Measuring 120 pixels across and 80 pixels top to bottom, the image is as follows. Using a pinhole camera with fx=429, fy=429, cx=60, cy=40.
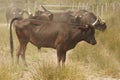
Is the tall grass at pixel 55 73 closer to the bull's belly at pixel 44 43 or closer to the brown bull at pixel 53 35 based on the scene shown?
the brown bull at pixel 53 35

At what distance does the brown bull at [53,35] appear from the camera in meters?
12.9

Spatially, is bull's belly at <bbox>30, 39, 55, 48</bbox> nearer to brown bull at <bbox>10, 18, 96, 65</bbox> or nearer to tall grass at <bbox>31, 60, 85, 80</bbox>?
brown bull at <bbox>10, 18, 96, 65</bbox>

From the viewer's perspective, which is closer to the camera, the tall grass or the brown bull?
the tall grass

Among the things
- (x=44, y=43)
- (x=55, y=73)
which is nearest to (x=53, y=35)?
(x=44, y=43)

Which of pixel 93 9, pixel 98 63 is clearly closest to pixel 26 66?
pixel 98 63

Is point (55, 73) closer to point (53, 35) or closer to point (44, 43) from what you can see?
point (53, 35)

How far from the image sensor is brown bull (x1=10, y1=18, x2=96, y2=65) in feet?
42.5

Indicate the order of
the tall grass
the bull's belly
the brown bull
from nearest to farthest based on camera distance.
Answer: the tall grass
the brown bull
the bull's belly

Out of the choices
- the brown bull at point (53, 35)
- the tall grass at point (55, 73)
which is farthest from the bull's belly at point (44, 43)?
the tall grass at point (55, 73)

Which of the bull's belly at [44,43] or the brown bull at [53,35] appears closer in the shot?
the brown bull at [53,35]

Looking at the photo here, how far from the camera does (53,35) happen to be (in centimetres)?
1329

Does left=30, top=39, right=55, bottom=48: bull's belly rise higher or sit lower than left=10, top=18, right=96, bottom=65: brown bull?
lower

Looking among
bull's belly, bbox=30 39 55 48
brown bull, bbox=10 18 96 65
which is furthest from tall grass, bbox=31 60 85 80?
bull's belly, bbox=30 39 55 48

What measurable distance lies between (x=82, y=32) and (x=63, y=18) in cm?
446
